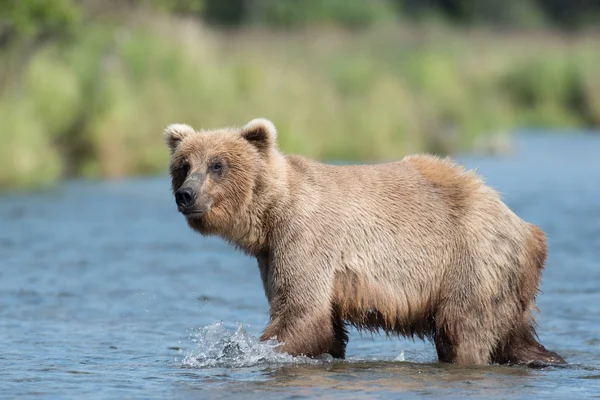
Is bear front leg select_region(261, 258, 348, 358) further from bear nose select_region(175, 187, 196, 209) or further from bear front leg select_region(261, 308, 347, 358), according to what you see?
bear nose select_region(175, 187, 196, 209)

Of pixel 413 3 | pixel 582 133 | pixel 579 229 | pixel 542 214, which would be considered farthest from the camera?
pixel 413 3

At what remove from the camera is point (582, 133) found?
34.2 m

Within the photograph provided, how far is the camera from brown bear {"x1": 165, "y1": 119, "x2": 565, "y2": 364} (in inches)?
300

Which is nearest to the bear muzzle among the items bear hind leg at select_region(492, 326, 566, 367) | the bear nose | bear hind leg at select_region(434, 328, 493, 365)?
the bear nose

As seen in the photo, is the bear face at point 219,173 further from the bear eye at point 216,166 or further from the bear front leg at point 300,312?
the bear front leg at point 300,312

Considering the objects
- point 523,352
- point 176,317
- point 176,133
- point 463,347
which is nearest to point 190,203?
point 176,133

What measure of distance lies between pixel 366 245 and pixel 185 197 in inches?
48.1

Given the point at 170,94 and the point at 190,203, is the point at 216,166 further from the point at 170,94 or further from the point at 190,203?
the point at 170,94

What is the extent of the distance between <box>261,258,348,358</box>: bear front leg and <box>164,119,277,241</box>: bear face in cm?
49

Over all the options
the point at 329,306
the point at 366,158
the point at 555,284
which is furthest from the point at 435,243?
the point at 366,158

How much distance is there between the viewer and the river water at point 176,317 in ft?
24.3

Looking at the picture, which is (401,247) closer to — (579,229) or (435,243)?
(435,243)

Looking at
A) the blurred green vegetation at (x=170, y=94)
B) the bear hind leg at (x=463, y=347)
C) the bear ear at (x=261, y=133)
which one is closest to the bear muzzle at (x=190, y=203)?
the bear ear at (x=261, y=133)

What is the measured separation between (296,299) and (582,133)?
28.0 metres
